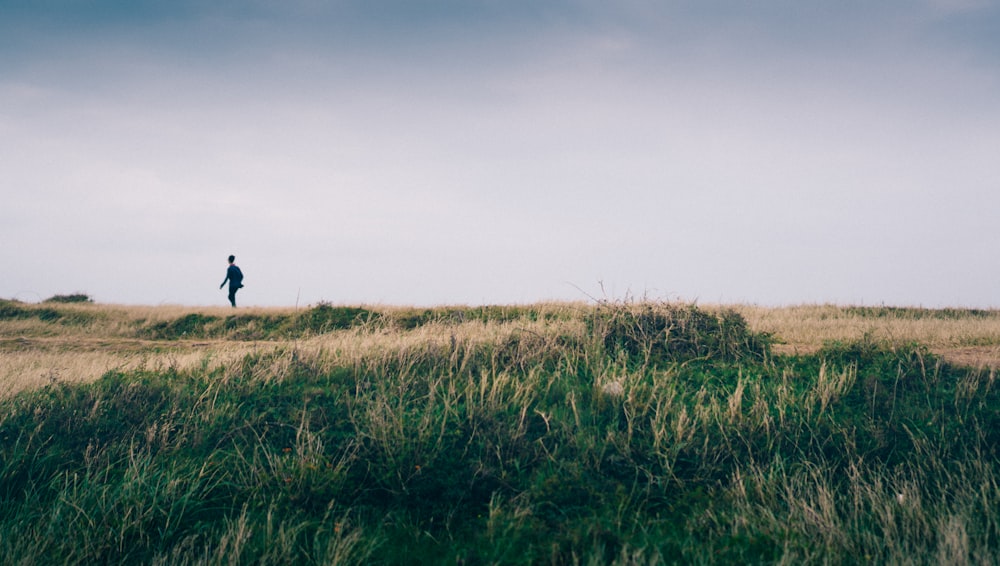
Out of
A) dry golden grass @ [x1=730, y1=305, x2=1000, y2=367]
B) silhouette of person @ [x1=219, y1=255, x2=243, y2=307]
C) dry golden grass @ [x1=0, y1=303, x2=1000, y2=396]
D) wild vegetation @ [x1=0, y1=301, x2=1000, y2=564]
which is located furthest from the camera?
silhouette of person @ [x1=219, y1=255, x2=243, y2=307]

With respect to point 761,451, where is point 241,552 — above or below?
below

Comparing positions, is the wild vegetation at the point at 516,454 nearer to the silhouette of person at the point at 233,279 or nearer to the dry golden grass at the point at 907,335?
the dry golden grass at the point at 907,335

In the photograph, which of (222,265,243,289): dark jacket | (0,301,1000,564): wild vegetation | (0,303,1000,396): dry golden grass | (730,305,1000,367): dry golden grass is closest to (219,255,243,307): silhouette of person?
(222,265,243,289): dark jacket

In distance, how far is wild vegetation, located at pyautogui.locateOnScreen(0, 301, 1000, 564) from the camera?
4715 mm

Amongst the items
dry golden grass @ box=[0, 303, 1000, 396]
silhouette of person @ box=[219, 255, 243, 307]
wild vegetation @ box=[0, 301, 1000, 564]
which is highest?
silhouette of person @ box=[219, 255, 243, 307]

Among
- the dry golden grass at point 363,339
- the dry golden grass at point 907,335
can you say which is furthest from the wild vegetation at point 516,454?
the dry golden grass at point 907,335

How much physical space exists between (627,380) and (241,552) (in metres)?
5.10

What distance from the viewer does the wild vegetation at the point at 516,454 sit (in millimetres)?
4715

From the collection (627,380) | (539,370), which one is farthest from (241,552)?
(627,380)

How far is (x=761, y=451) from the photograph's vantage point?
20.3 feet

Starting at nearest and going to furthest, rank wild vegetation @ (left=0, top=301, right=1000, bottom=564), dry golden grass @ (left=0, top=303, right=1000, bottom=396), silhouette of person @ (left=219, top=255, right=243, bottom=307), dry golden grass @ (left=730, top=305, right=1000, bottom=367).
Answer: wild vegetation @ (left=0, top=301, right=1000, bottom=564) < dry golden grass @ (left=0, top=303, right=1000, bottom=396) < dry golden grass @ (left=730, top=305, right=1000, bottom=367) < silhouette of person @ (left=219, top=255, right=243, bottom=307)

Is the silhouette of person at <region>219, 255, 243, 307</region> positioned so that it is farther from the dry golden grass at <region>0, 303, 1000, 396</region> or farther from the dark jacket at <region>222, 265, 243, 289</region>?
the dry golden grass at <region>0, 303, 1000, 396</region>

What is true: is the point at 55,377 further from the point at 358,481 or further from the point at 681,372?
the point at 681,372

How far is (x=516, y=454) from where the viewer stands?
6.09 metres
